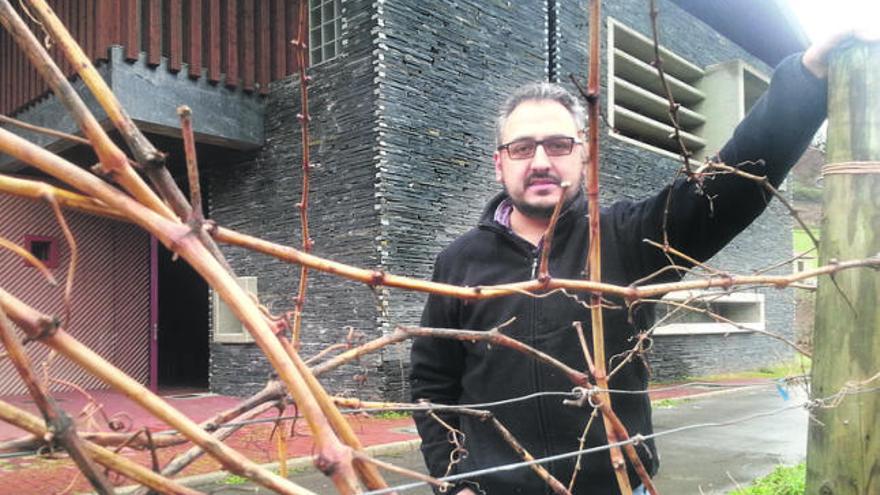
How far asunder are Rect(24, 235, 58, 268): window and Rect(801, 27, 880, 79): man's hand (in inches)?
447

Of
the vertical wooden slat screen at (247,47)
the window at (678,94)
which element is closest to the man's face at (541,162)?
the vertical wooden slat screen at (247,47)

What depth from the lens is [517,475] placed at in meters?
1.79

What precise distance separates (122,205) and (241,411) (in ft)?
1.13

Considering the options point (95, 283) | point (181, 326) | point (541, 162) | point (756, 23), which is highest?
point (756, 23)

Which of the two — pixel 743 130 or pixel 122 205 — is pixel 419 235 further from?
pixel 122 205

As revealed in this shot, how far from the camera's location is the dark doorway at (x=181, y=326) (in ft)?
44.7

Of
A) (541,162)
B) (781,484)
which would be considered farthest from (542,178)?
(781,484)

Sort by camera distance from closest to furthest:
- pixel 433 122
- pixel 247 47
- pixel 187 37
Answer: pixel 187 37 < pixel 433 122 < pixel 247 47

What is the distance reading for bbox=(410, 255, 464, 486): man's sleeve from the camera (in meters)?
2.02

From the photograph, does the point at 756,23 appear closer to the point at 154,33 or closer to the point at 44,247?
the point at 154,33

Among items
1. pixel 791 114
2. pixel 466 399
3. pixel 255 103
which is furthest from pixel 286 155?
pixel 791 114

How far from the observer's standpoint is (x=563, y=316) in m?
1.78

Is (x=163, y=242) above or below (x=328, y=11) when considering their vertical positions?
below

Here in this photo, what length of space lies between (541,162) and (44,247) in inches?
448
